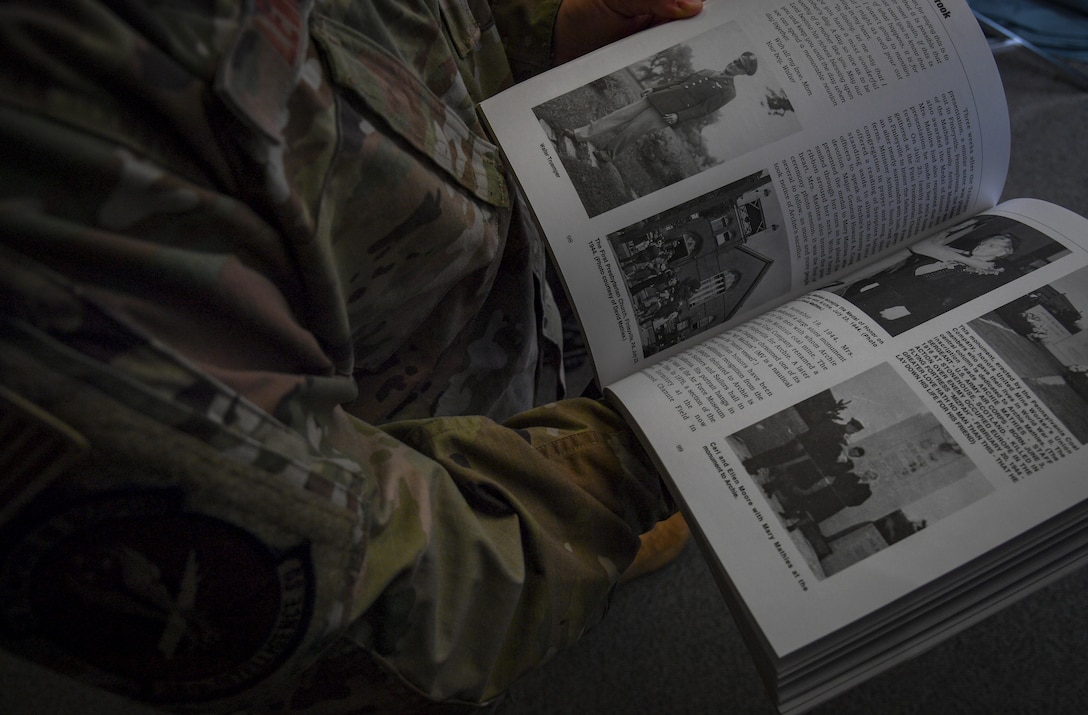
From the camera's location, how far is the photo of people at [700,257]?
1.50 ft

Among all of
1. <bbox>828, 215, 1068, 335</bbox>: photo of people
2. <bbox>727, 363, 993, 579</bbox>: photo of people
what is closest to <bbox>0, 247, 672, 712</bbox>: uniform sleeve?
<bbox>727, 363, 993, 579</bbox>: photo of people

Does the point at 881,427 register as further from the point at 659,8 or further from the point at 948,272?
the point at 659,8

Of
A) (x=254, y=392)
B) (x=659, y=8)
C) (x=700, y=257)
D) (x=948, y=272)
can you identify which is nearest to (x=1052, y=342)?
(x=948, y=272)

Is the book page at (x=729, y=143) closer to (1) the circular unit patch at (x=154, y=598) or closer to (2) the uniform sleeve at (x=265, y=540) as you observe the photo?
(2) the uniform sleeve at (x=265, y=540)

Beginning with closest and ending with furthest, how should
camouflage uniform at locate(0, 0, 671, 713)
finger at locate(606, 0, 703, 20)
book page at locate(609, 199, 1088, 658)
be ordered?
camouflage uniform at locate(0, 0, 671, 713)
book page at locate(609, 199, 1088, 658)
finger at locate(606, 0, 703, 20)

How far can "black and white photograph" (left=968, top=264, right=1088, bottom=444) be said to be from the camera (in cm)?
40

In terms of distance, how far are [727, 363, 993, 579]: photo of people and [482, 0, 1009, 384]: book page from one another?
0.35ft

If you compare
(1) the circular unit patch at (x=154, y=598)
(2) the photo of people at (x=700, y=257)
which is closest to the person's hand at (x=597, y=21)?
(2) the photo of people at (x=700, y=257)

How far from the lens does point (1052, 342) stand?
0.42 metres

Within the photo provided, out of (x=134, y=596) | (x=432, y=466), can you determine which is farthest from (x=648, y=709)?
(x=134, y=596)

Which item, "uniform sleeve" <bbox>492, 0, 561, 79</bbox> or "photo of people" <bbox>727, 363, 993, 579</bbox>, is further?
"uniform sleeve" <bbox>492, 0, 561, 79</bbox>

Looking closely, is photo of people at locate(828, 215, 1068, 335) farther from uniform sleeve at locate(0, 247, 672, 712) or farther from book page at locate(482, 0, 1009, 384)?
uniform sleeve at locate(0, 247, 672, 712)

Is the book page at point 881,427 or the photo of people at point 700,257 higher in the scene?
the photo of people at point 700,257

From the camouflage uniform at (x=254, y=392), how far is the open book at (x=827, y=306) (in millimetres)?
68
